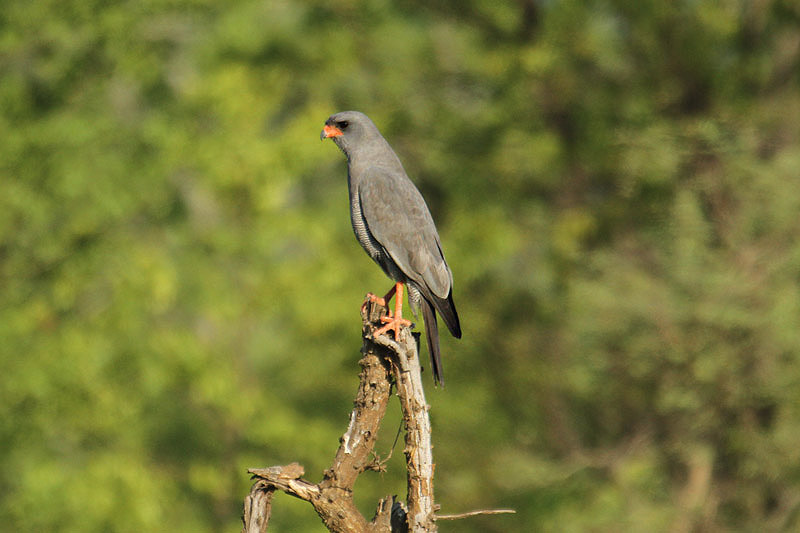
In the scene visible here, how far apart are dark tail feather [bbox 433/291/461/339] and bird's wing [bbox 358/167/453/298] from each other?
40 millimetres

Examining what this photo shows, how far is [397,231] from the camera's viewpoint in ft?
17.7

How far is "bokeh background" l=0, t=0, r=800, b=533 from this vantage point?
11.3m

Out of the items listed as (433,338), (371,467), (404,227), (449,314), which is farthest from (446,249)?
(371,467)

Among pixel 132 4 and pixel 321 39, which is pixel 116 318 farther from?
pixel 321 39

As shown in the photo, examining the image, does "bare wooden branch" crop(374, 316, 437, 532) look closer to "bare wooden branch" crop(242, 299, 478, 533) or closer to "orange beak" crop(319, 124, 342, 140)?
"bare wooden branch" crop(242, 299, 478, 533)

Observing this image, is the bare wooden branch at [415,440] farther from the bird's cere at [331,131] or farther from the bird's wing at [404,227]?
the bird's cere at [331,131]

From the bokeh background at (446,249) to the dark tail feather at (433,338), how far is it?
648 cm

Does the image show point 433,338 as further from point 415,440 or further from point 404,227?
point 404,227

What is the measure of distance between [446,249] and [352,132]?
8.07m

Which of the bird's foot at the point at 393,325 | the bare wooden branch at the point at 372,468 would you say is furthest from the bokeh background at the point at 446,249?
the bare wooden branch at the point at 372,468

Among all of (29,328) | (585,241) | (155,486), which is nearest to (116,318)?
(29,328)

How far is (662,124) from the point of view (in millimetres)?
12836

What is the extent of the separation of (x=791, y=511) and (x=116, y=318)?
8.31 meters

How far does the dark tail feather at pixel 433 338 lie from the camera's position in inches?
182
